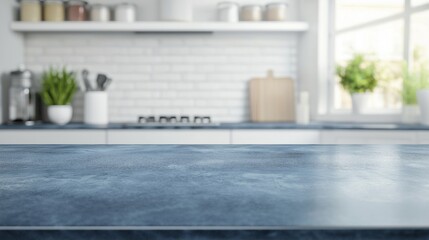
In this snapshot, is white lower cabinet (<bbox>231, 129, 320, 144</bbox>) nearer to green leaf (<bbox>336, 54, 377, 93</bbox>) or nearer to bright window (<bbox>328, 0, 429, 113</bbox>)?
green leaf (<bbox>336, 54, 377, 93</bbox>)

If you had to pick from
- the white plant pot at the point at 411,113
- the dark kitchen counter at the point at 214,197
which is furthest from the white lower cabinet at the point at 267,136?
the dark kitchen counter at the point at 214,197

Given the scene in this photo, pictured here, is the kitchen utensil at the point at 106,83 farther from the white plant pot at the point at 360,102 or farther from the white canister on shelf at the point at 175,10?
the white plant pot at the point at 360,102

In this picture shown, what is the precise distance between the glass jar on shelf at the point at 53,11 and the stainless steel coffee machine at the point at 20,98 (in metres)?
0.52

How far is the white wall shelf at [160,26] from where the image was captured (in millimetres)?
3811

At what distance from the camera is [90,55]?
4176 mm

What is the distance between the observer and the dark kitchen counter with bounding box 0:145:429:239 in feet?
1.63

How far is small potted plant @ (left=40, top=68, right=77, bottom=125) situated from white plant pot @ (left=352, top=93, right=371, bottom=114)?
240 centimetres

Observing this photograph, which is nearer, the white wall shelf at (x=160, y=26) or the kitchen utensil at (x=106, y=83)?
the white wall shelf at (x=160, y=26)

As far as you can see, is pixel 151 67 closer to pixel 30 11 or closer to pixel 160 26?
pixel 160 26

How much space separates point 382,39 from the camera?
3764 mm

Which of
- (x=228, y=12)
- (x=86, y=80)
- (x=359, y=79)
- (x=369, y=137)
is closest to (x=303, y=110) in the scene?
(x=359, y=79)

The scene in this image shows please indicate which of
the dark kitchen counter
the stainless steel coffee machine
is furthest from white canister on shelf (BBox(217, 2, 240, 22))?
the dark kitchen counter

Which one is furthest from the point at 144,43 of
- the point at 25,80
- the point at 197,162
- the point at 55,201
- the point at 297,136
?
the point at 55,201

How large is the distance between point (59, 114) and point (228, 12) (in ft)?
5.54
